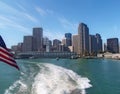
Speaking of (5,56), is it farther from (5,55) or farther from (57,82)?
(57,82)

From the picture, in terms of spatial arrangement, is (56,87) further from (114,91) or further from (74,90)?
(114,91)

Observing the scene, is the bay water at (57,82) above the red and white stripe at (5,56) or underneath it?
underneath

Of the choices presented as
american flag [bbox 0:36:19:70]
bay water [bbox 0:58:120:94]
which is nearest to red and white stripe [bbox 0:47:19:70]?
american flag [bbox 0:36:19:70]

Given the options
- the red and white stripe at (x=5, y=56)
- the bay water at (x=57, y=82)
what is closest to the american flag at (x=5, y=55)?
the red and white stripe at (x=5, y=56)

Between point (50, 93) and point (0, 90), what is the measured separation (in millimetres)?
5223

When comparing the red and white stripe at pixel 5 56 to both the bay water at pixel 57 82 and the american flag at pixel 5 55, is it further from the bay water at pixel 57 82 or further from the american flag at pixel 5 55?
the bay water at pixel 57 82

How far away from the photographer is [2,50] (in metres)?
9.18

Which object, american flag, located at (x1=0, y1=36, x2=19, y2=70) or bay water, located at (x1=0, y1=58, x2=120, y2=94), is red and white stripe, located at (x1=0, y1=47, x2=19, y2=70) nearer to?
american flag, located at (x1=0, y1=36, x2=19, y2=70)

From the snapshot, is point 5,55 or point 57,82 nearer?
point 5,55

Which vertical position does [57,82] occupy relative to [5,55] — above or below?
below

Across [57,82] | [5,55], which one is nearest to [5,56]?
[5,55]

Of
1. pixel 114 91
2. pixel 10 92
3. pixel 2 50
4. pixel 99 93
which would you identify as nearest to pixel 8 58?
pixel 2 50

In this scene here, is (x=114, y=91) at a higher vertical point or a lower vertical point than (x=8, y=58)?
lower

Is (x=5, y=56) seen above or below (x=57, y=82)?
above
